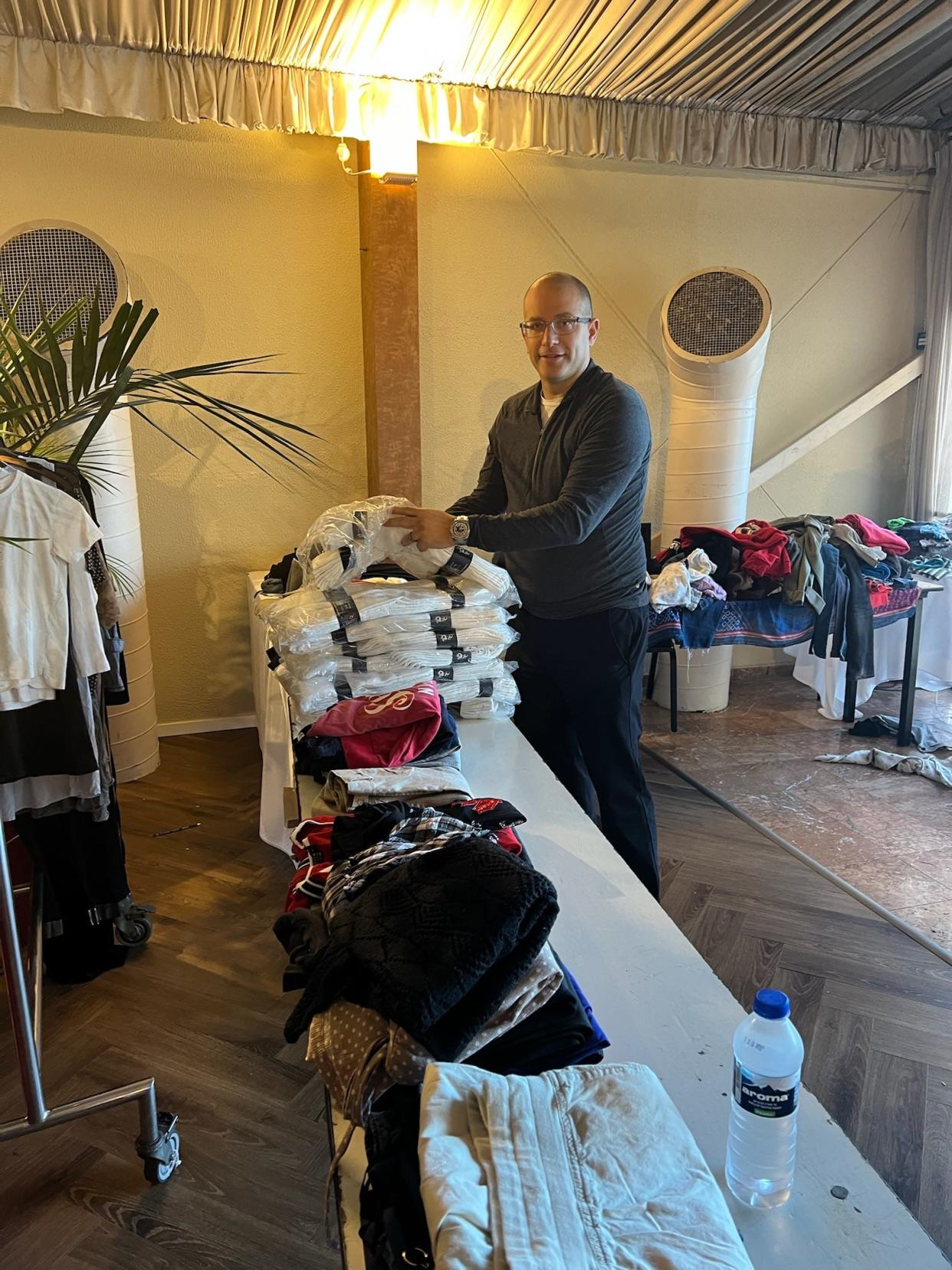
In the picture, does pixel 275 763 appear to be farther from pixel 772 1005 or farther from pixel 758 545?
pixel 758 545

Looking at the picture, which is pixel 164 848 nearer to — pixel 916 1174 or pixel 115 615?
pixel 115 615

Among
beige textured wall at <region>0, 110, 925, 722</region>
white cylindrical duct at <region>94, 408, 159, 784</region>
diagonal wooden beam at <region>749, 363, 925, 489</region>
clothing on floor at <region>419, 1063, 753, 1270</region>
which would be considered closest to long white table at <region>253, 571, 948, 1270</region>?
clothing on floor at <region>419, 1063, 753, 1270</region>

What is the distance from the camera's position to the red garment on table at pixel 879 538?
3.88 meters

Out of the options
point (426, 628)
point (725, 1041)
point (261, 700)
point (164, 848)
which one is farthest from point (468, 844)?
point (261, 700)

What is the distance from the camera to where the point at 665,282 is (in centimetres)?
424

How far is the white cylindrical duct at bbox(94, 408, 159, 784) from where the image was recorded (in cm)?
317

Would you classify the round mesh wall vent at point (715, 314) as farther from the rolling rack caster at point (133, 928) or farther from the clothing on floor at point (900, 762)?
the rolling rack caster at point (133, 928)

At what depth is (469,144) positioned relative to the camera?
12.5ft

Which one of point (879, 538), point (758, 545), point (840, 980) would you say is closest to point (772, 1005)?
point (840, 980)

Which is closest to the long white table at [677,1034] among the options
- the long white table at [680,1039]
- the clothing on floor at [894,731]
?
the long white table at [680,1039]

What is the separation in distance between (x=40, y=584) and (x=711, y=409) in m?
3.13

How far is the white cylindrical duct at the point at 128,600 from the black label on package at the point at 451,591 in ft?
4.92

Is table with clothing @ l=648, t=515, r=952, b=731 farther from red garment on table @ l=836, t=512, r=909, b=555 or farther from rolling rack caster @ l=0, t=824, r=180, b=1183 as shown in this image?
rolling rack caster @ l=0, t=824, r=180, b=1183

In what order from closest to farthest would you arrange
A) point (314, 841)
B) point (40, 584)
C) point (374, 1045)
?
1. point (374, 1045)
2. point (314, 841)
3. point (40, 584)
